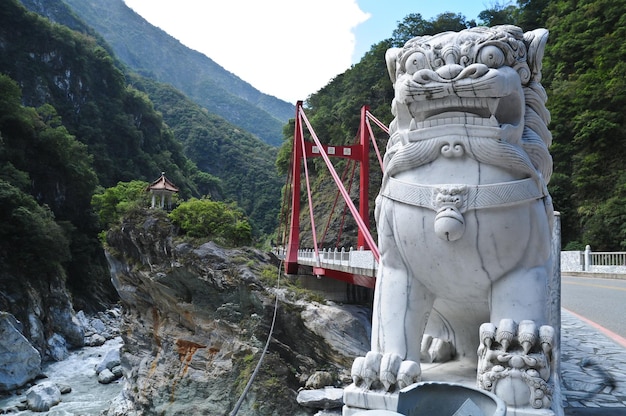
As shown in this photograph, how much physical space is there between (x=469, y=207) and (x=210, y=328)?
1143cm

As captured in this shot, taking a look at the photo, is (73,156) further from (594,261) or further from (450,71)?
(450,71)

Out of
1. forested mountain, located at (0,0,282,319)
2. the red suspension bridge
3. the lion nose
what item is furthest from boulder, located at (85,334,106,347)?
the lion nose

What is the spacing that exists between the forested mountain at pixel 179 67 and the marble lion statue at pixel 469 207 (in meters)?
71.2

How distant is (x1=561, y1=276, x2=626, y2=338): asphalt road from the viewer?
4.86 meters

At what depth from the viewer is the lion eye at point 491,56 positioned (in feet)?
5.52

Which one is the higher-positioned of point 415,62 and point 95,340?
point 415,62

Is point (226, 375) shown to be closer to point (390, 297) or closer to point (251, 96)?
point (390, 297)

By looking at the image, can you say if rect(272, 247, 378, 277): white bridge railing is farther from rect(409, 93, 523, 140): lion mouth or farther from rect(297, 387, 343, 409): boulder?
rect(409, 93, 523, 140): lion mouth

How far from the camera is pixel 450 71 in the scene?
168cm

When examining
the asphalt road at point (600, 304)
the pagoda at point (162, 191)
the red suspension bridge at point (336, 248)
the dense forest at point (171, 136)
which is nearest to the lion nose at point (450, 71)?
the asphalt road at point (600, 304)

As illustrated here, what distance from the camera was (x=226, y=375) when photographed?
11.2 m

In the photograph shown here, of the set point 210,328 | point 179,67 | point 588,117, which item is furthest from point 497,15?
point 179,67

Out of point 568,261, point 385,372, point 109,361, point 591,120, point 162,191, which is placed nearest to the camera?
point 385,372

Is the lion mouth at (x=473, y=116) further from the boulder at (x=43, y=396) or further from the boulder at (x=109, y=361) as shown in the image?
the boulder at (x=109, y=361)
